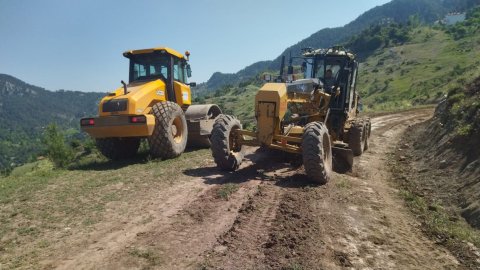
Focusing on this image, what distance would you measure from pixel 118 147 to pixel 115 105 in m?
1.91

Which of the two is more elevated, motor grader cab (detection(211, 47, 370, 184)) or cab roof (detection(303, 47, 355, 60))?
cab roof (detection(303, 47, 355, 60))

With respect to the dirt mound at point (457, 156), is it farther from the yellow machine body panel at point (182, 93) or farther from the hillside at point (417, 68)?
the hillside at point (417, 68)

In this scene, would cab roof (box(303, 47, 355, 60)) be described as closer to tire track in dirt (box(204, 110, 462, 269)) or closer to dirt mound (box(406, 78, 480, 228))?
dirt mound (box(406, 78, 480, 228))

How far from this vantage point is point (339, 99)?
1127 centimetres

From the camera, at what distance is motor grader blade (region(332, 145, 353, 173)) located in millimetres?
9453

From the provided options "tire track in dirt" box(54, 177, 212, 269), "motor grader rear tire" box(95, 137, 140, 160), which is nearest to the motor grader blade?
"tire track in dirt" box(54, 177, 212, 269)

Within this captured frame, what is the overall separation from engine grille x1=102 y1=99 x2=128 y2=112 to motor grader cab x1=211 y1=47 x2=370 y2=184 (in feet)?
8.86

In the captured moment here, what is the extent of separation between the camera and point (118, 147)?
450 inches

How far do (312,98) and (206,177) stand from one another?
379 cm

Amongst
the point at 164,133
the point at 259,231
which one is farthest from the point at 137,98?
the point at 259,231

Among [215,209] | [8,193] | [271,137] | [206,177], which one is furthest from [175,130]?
[215,209]

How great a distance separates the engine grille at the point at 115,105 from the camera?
388 inches

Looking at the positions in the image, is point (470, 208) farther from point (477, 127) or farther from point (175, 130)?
point (175, 130)

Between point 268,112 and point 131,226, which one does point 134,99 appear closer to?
point 268,112
